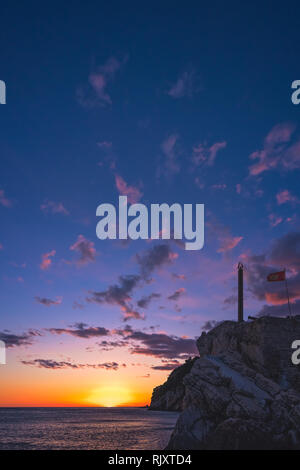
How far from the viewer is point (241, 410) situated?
3012cm

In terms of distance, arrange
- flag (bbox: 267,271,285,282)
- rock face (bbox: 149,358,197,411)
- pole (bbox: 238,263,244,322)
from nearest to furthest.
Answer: flag (bbox: 267,271,285,282)
pole (bbox: 238,263,244,322)
rock face (bbox: 149,358,197,411)

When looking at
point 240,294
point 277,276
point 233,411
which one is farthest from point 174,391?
point 233,411

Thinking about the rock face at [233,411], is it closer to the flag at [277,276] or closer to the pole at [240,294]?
the flag at [277,276]

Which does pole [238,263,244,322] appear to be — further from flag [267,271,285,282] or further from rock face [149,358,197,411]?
rock face [149,358,197,411]

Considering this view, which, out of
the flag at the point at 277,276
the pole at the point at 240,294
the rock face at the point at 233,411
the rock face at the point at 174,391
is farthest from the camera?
the rock face at the point at 174,391

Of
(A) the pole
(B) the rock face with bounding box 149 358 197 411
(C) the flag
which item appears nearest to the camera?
(C) the flag

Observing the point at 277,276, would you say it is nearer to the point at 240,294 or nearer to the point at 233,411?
the point at 240,294

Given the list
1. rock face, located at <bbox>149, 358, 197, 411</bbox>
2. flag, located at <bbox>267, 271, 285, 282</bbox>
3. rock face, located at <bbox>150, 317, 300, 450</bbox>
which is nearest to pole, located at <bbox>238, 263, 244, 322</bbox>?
flag, located at <bbox>267, 271, 285, 282</bbox>

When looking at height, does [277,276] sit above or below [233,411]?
above

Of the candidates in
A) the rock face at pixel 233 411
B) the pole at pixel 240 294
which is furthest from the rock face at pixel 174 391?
the rock face at pixel 233 411

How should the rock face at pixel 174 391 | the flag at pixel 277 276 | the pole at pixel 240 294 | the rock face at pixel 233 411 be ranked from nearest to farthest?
the rock face at pixel 233 411
the flag at pixel 277 276
the pole at pixel 240 294
the rock face at pixel 174 391
